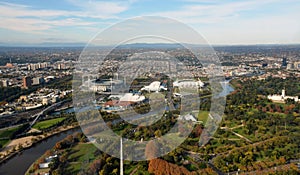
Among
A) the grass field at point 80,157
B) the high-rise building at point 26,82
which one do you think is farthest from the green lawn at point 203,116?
the high-rise building at point 26,82

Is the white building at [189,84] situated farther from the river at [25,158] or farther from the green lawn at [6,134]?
the green lawn at [6,134]

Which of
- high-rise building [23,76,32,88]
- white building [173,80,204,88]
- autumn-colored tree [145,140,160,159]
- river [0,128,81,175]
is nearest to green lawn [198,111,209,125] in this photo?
autumn-colored tree [145,140,160,159]

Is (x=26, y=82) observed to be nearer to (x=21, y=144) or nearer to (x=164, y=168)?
(x=21, y=144)

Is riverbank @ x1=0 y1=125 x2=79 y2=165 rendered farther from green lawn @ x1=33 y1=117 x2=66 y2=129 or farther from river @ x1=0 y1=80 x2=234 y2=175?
green lawn @ x1=33 y1=117 x2=66 y2=129

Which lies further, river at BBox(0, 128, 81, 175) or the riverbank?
the riverbank

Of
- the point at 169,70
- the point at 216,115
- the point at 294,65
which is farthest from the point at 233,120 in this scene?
the point at 294,65

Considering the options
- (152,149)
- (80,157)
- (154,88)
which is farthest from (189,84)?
(80,157)
